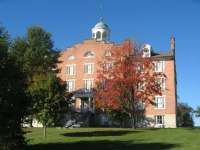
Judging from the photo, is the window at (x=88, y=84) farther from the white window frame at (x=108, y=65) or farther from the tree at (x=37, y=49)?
the white window frame at (x=108, y=65)

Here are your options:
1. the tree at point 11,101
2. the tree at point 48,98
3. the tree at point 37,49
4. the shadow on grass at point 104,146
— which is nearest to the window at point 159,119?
the tree at point 37,49

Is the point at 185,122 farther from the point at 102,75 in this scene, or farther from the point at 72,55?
the point at 102,75

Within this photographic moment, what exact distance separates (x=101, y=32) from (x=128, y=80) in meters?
28.2

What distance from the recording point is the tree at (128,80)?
5166cm

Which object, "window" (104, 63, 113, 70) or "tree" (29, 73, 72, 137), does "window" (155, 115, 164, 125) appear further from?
"tree" (29, 73, 72, 137)

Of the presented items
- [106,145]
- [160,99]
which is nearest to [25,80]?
[106,145]

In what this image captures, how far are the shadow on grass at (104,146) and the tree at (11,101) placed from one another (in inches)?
140

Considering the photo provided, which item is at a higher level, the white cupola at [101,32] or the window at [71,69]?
the white cupola at [101,32]

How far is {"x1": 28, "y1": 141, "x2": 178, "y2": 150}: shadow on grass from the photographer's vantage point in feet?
107

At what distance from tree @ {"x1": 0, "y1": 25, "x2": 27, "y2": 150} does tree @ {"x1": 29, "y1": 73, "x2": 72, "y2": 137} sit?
26.7ft

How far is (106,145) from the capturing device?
1344 inches

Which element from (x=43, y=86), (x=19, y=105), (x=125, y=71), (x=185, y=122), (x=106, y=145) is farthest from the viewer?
(x=185, y=122)

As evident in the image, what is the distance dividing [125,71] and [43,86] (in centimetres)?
1389

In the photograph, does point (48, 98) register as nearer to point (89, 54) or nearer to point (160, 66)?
point (160, 66)
